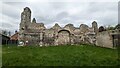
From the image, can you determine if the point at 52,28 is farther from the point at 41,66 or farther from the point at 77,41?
the point at 41,66

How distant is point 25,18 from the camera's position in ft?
90.8

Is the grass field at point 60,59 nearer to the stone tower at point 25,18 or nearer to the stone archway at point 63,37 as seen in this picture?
the stone archway at point 63,37

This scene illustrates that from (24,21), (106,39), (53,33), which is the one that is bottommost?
(106,39)

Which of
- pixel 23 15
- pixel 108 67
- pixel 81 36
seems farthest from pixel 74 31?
pixel 108 67

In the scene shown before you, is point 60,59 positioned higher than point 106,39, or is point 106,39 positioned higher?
point 106,39

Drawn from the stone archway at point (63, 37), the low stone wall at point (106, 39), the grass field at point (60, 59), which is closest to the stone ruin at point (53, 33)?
the stone archway at point (63, 37)

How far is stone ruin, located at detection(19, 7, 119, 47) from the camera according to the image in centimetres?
2719

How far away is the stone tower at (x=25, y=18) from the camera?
27.6 meters

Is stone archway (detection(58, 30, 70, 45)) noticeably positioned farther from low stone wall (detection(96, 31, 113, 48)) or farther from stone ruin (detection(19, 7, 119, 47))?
low stone wall (detection(96, 31, 113, 48))

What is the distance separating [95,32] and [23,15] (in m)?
12.6

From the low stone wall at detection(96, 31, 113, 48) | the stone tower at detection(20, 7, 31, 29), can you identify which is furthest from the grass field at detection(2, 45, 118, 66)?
the stone tower at detection(20, 7, 31, 29)

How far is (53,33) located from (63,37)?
1.83 m

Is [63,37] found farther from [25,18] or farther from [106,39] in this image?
[106,39]

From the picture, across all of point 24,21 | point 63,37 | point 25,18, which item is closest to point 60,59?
point 63,37
